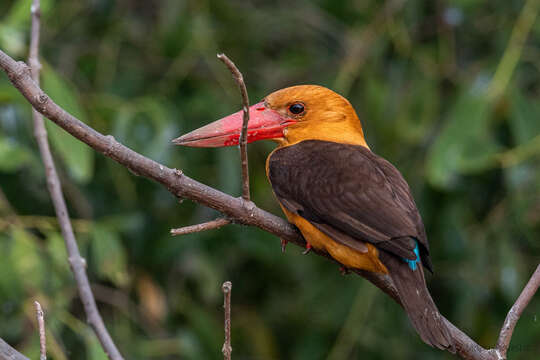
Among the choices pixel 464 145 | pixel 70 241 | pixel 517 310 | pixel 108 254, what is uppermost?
pixel 70 241

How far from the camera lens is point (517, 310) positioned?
226 centimetres

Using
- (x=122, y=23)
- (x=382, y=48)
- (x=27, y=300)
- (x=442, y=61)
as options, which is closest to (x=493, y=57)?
(x=442, y=61)

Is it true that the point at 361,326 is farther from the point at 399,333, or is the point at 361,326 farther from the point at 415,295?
the point at 415,295

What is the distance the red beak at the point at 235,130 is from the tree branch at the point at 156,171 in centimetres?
43

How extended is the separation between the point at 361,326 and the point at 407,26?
1.70 m

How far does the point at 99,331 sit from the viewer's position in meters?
2.25

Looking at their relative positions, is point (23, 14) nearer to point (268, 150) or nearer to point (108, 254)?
point (108, 254)

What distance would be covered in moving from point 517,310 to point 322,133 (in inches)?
48.3

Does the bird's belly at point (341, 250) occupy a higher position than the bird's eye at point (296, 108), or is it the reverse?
the bird's eye at point (296, 108)

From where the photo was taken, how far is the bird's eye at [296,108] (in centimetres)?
325

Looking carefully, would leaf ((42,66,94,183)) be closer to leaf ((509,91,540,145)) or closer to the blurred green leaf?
the blurred green leaf

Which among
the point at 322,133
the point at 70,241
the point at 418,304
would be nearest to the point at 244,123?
the point at 70,241

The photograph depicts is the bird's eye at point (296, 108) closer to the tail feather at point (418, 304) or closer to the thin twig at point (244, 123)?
the tail feather at point (418, 304)

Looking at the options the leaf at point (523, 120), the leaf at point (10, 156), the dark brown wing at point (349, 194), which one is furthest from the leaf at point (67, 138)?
the leaf at point (523, 120)
